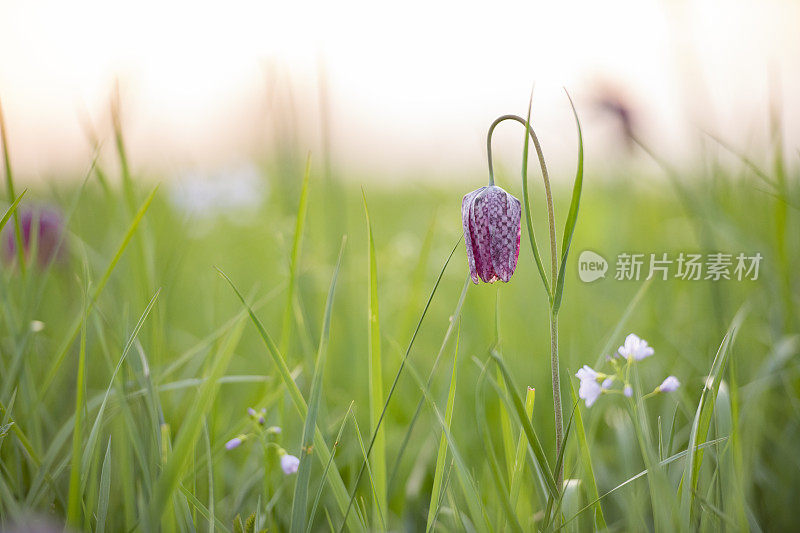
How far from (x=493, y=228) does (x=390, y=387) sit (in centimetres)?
61

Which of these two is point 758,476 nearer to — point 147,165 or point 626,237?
point 626,237

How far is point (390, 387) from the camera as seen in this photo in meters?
1.49

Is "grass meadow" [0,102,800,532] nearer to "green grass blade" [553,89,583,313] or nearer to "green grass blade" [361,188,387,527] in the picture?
"green grass blade" [361,188,387,527]

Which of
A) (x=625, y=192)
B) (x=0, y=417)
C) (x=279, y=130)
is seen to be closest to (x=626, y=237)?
(x=625, y=192)

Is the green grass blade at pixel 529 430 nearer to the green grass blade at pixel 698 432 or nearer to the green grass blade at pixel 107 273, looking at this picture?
the green grass blade at pixel 698 432

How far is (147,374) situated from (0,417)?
0.37 m

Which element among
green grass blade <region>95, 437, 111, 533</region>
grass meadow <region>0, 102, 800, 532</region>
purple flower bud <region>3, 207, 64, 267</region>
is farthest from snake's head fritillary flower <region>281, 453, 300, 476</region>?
purple flower bud <region>3, 207, 64, 267</region>

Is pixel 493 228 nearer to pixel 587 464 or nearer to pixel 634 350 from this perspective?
pixel 634 350

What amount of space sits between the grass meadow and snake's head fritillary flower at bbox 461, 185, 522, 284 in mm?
51

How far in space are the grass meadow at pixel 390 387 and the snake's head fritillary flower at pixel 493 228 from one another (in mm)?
51

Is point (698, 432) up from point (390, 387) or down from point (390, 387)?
up

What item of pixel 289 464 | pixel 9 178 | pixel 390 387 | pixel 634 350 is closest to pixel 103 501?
pixel 289 464

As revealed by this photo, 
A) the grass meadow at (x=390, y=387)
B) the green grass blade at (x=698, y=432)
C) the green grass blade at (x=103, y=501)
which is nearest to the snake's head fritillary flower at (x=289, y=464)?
the grass meadow at (x=390, y=387)

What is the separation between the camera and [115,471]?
1373 millimetres
